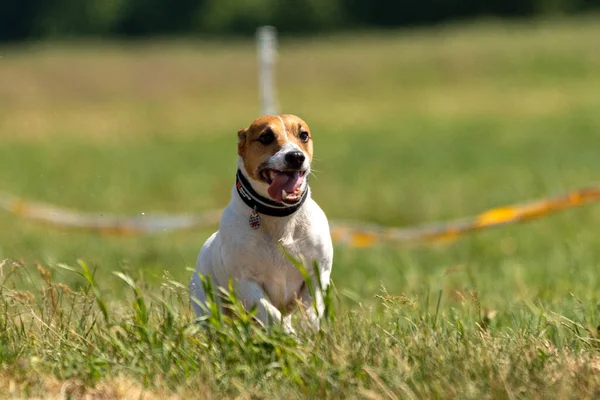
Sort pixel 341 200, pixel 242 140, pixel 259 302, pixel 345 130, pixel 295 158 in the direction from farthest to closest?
pixel 345 130 → pixel 341 200 → pixel 242 140 → pixel 259 302 → pixel 295 158

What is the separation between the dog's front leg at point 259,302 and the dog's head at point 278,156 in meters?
0.38

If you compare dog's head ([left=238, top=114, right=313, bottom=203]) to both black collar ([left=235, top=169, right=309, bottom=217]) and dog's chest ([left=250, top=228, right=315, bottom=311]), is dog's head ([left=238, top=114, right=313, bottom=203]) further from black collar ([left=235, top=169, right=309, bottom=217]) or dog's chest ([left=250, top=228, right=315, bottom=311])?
dog's chest ([left=250, top=228, right=315, bottom=311])

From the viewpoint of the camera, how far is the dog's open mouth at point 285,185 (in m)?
4.59

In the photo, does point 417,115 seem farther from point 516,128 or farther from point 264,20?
point 264,20

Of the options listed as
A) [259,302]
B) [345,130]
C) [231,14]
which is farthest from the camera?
[231,14]

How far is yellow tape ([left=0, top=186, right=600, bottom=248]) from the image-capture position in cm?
1005

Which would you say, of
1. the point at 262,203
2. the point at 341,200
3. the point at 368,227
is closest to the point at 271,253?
the point at 262,203

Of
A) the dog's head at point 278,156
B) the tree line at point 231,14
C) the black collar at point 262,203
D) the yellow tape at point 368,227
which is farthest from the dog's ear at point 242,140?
the tree line at point 231,14

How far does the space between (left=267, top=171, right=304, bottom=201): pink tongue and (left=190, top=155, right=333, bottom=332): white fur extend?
0.07m

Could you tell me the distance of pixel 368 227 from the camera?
1334 centimetres

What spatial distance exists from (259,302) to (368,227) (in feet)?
28.7

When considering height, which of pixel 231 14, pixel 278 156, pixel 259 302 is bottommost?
pixel 231 14

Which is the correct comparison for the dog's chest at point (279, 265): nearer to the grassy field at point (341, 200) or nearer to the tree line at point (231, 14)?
the grassy field at point (341, 200)

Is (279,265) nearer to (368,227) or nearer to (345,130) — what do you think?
(368,227)
